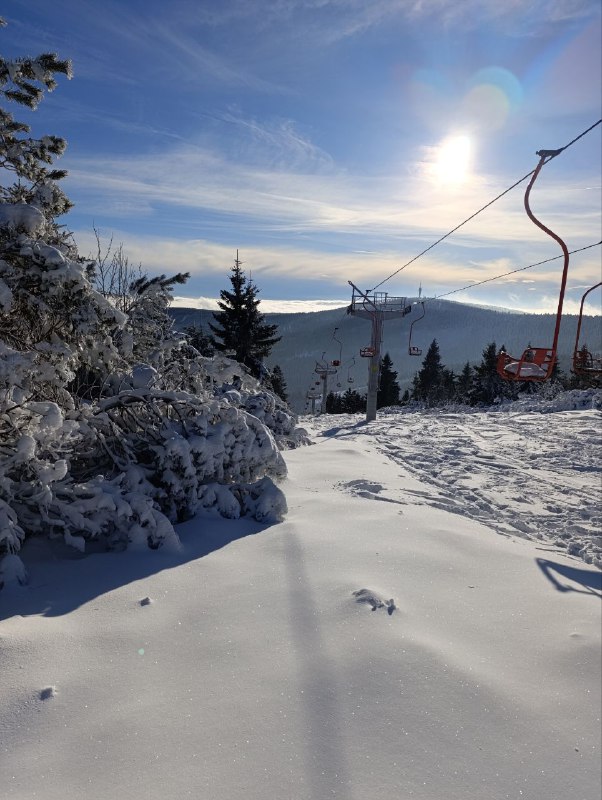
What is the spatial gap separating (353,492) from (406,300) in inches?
511

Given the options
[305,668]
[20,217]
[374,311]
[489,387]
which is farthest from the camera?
[489,387]

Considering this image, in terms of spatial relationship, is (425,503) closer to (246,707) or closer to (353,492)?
(353,492)

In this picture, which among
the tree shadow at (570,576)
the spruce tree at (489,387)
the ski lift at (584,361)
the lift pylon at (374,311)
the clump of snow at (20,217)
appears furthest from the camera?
the spruce tree at (489,387)

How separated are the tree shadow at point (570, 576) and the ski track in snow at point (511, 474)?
46cm

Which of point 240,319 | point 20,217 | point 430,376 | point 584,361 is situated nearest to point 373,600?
point 20,217

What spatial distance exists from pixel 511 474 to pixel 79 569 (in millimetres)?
7712

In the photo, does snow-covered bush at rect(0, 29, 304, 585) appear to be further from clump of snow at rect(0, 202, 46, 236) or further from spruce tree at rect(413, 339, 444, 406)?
spruce tree at rect(413, 339, 444, 406)

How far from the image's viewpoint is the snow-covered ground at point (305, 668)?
215 cm

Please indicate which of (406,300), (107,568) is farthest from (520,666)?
(406,300)

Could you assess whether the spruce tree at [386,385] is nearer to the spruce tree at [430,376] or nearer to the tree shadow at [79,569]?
the spruce tree at [430,376]

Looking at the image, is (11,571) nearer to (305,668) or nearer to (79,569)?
(79,569)

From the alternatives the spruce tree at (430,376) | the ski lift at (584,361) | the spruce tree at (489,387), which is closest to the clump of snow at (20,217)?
the ski lift at (584,361)

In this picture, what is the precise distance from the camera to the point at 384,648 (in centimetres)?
292

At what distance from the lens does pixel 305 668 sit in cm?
275
